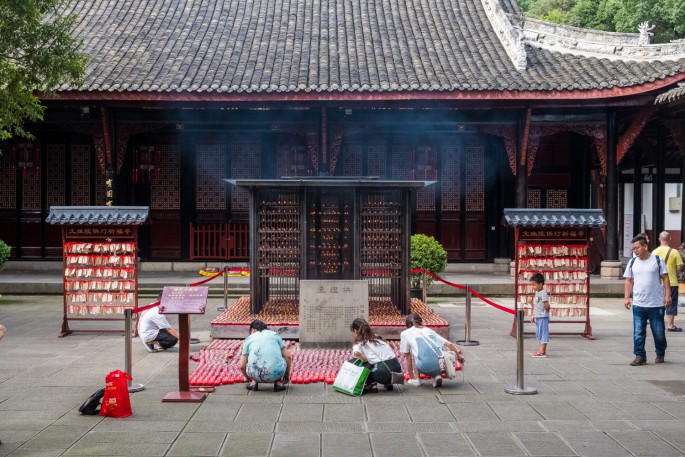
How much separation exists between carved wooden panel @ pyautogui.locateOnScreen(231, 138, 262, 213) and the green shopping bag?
1198 cm

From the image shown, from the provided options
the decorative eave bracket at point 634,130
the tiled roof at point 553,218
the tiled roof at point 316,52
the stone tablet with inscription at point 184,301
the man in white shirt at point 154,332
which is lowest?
the man in white shirt at point 154,332

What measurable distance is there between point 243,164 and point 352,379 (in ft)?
40.7

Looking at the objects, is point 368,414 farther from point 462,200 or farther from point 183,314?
point 462,200

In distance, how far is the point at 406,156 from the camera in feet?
66.9

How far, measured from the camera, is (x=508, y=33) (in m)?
19.4

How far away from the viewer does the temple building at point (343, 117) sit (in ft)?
58.2

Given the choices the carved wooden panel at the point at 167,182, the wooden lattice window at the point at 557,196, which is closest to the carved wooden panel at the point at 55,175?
the carved wooden panel at the point at 167,182

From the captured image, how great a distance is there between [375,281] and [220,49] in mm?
8446

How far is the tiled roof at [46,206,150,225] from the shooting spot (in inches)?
493

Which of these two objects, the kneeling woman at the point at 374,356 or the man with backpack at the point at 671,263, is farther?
the man with backpack at the point at 671,263

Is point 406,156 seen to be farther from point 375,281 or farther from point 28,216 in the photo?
point 28,216

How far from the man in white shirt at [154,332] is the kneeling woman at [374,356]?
11.3 ft

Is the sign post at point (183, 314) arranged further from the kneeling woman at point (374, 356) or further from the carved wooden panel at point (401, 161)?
the carved wooden panel at point (401, 161)

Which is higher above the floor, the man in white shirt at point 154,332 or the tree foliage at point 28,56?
the tree foliage at point 28,56
